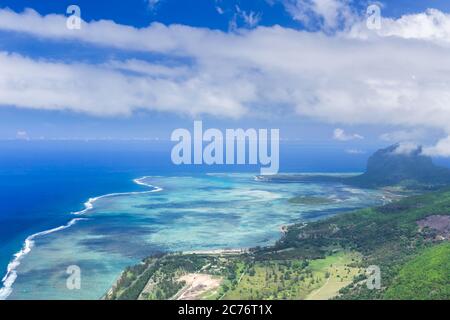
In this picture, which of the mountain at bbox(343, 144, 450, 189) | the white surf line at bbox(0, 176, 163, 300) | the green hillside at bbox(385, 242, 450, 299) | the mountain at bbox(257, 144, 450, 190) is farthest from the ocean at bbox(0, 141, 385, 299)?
the green hillside at bbox(385, 242, 450, 299)

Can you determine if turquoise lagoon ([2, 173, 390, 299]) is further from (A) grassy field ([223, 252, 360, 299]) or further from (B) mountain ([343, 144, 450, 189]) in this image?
(B) mountain ([343, 144, 450, 189])

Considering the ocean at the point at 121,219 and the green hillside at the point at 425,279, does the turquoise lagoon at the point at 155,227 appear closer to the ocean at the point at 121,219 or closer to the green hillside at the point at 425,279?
A: the ocean at the point at 121,219

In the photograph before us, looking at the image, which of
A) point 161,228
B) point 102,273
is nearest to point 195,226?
point 161,228

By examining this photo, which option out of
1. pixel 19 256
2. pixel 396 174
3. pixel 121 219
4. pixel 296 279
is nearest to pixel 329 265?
pixel 296 279

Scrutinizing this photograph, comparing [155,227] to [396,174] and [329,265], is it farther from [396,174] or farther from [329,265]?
[396,174]

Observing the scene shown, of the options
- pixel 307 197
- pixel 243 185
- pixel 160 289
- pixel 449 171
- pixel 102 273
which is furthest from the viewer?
pixel 449 171
